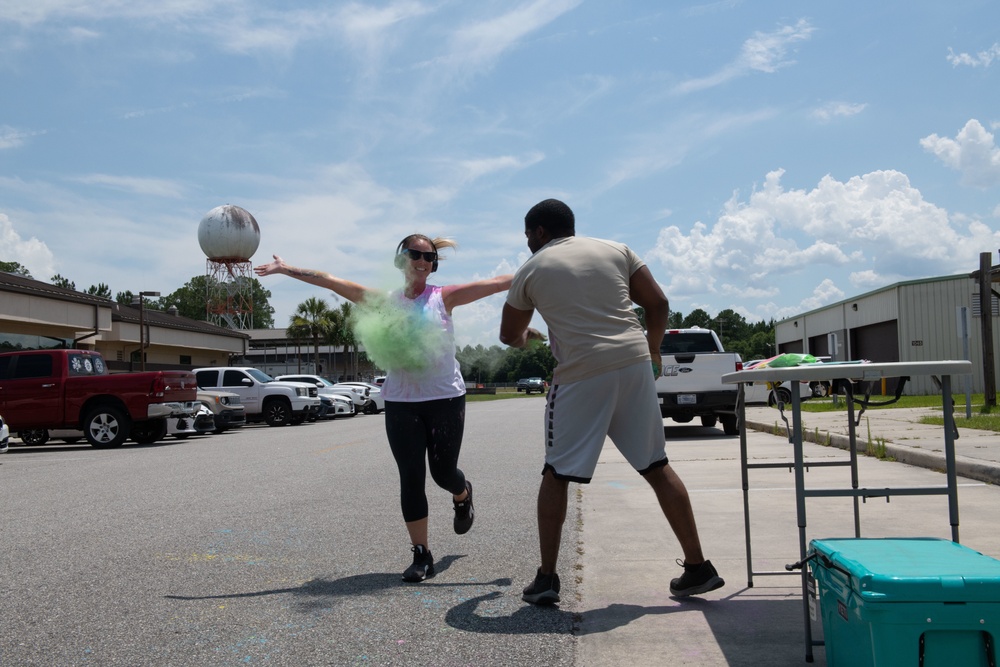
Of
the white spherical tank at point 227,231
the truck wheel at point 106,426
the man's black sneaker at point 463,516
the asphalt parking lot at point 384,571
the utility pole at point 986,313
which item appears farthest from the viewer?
the white spherical tank at point 227,231

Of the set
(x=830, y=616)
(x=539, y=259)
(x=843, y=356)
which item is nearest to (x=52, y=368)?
(x=539, y=259)

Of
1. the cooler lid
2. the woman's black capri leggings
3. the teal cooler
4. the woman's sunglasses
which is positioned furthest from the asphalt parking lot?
the woman's sunglasses

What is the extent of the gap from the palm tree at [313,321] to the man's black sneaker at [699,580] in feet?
210

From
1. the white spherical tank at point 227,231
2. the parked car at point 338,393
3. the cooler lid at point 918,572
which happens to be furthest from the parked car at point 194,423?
the white spherical tank at point 227,231

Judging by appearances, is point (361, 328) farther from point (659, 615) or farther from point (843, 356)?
point (843, 356)

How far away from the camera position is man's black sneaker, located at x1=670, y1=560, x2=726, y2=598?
4180 millimetres

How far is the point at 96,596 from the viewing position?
15.2 ft

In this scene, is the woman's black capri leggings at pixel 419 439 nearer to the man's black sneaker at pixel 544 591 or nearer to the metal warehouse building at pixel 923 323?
the man's black sneaker at pixel 544 591

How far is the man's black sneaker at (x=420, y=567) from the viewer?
4797 millimetres

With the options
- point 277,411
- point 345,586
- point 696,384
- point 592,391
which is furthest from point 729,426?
point 277,411

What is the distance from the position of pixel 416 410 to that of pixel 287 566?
53.5 inches

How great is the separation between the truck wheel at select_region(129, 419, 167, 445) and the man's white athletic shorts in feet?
51.4

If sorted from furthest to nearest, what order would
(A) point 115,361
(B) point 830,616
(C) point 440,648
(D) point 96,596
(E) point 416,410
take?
1. (A) point 115,361
2. (E) point 416,410
3. (D) point 96,596
4. (C) point 440,648
5. (B) point 830,616

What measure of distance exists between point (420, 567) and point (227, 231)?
161 ft
